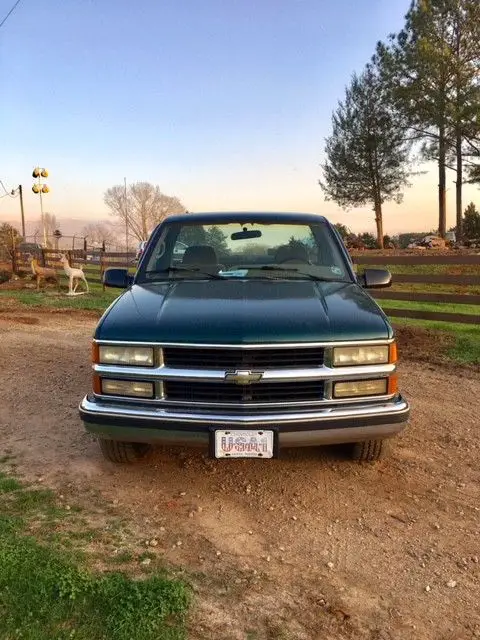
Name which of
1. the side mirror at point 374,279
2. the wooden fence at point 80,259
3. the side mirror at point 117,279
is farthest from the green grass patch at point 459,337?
the wooden fence at point 80,259

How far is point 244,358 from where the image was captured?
299 centimetres

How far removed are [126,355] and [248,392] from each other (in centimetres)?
74

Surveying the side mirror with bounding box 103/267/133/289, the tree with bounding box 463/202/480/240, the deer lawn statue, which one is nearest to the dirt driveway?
the side mirror with bounding box 103/267/133/289

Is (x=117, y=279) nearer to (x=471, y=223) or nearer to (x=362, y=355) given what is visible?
(x=362, y=355)

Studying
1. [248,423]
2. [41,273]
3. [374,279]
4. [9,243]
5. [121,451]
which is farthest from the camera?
[9,243]

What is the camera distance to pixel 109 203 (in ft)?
163

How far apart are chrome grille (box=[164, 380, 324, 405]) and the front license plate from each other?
6.9 inches

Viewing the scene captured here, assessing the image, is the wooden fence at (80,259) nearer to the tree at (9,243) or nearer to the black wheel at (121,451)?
the tree at (9,243)

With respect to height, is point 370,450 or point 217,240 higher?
point 217,240

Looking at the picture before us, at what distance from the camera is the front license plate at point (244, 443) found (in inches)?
116

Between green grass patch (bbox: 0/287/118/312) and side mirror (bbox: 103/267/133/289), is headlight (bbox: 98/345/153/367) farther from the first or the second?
green grass patch (bbox: 0/287/118/312)

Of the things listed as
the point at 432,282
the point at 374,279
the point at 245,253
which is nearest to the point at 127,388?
the point at 245,253

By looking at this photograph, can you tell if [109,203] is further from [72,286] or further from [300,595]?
[300,595]

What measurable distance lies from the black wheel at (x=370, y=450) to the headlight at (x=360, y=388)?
0.57 meters
